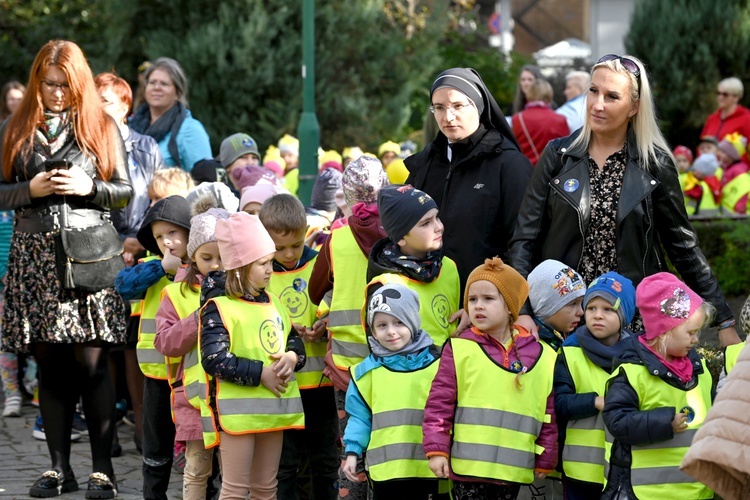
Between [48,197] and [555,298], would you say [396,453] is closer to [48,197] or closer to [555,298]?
[555,298]

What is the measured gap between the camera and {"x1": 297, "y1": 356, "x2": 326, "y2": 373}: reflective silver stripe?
20.0 feet

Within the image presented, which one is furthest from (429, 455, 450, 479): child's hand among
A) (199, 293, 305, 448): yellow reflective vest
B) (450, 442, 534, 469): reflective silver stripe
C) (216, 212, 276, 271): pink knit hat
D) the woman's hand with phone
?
the woman's hand with phone

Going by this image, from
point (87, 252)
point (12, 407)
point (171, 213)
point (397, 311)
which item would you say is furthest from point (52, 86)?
point (12, 407)

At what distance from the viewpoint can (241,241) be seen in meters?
5.38

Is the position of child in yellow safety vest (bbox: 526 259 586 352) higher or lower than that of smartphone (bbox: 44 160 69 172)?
lower

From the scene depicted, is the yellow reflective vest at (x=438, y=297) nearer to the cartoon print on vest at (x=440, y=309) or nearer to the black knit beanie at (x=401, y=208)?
the cartoon print on vest at (x=440, y=309)

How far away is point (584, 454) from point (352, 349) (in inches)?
52.0

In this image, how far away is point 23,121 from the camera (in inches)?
263

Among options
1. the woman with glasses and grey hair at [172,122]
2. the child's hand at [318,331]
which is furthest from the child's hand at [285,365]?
the woman with glasses and grey hair at [172,122]

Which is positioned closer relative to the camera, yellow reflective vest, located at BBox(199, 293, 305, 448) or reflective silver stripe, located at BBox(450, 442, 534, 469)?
reflective silver stripe, located at BBox(450, 442, 534, 469)

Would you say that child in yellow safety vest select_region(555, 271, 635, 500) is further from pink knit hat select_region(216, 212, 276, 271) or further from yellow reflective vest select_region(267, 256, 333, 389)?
yellow reflective vest select_region(267, 256, 333, 389)

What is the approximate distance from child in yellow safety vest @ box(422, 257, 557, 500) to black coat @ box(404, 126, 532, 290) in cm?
69

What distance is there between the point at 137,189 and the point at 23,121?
126 centimetres

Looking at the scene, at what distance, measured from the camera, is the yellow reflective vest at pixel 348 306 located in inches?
227
